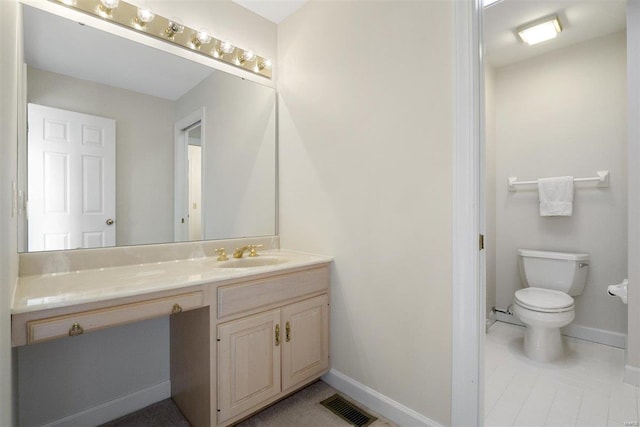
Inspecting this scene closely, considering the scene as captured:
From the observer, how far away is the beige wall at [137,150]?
1488 millimetres

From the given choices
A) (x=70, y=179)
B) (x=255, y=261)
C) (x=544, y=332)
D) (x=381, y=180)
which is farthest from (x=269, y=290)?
(x=544, y=332)

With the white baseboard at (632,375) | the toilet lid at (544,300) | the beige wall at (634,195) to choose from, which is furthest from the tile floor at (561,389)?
the toilet lid at (544,300)

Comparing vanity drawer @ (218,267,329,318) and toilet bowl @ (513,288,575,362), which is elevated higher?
vanity drawer @ (218,267,329,318)

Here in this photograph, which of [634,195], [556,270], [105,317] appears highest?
[634,195]

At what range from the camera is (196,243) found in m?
1.85

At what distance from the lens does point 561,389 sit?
181cm

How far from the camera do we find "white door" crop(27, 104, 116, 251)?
135 cm

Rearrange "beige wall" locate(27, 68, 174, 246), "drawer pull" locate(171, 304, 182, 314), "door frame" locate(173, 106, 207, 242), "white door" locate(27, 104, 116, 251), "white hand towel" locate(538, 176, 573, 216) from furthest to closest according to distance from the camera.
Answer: "white hand towel" locate(538, 176, 573, 216)
"door frame" locate(173, 106, 207, 242)
"beige wall" locate(27, 68, 174, 246)
"white door" locate(27, 104, 116, 251)
"drawer pull" locate(171, 304, 182, 314)

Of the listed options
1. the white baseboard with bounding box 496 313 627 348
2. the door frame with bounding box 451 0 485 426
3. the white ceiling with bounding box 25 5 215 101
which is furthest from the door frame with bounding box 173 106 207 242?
the white baseboard with bounding box 496 313 627 348

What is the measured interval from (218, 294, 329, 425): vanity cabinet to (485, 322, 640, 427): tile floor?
0.98 meters

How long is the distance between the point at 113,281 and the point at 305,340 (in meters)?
1.01

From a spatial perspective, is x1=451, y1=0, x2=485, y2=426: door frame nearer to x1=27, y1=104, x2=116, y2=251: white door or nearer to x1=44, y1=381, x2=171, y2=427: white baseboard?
x1=44, y1=381, x2=171, y2=427: white baseboard

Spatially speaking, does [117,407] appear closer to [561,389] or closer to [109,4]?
A: [109,4]

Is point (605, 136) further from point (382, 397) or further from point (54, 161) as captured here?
point (54, 161)
